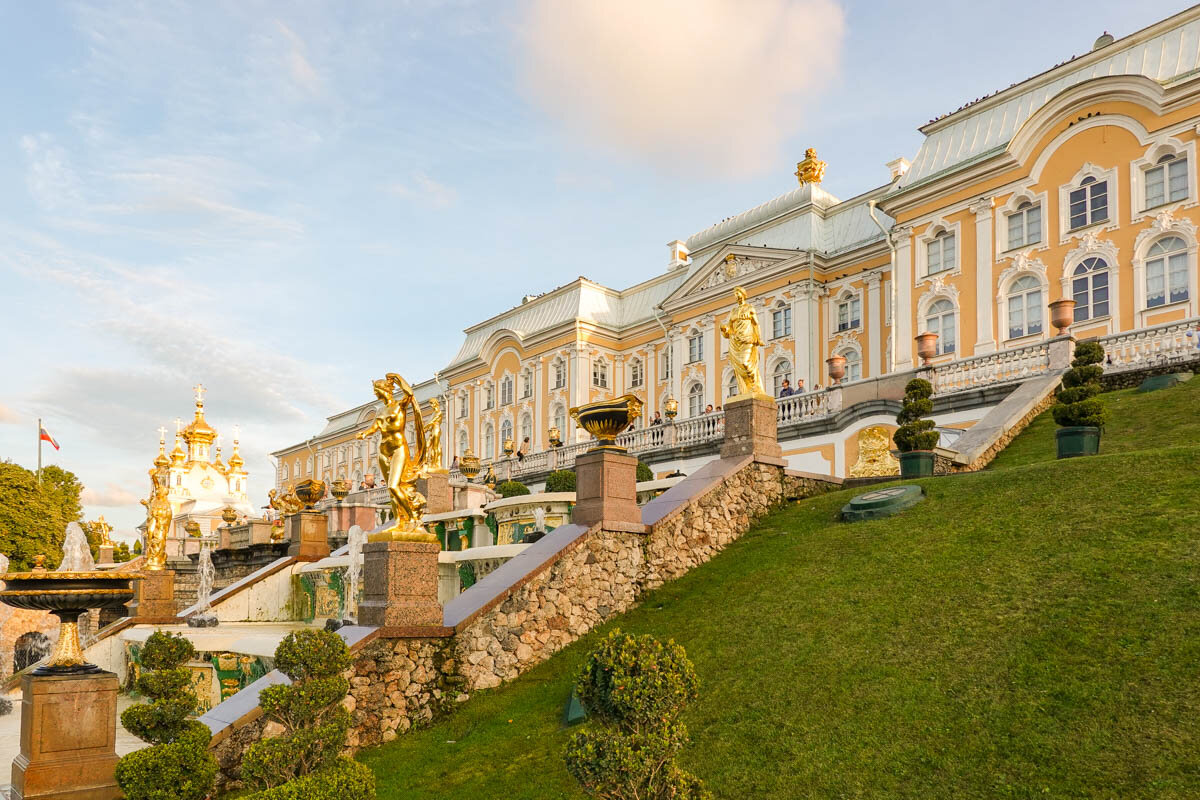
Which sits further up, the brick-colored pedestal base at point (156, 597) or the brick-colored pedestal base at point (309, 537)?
the brick-colored pedestal base at point (309, 537)

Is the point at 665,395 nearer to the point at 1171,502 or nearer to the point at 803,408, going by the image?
the point at 803,408

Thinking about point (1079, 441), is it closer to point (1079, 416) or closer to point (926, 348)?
point (1079, 416)

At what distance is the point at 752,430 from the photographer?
12961 millimetres

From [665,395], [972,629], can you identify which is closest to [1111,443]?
[972,629]

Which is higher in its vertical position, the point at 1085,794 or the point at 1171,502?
the point at 1171,502

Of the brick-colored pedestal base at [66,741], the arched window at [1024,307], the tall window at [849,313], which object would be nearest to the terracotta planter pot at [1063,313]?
the arched window at [1024,307]

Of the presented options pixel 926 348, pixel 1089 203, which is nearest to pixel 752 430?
pixel 926 348

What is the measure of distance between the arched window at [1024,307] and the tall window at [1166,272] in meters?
3.11

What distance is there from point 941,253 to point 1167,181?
702 cm

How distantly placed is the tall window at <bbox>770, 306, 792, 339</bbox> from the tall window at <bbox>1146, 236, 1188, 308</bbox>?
572 inches

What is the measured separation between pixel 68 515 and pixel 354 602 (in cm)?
3706

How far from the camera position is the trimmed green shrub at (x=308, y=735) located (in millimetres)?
5973

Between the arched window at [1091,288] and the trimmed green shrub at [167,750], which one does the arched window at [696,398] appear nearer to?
the arched window at [1091,288]

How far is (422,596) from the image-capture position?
30.1ft
